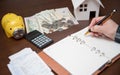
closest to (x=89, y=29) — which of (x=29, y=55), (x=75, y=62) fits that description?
(x=75, y=62)

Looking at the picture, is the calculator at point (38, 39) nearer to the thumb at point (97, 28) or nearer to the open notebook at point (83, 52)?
the open notebook at point (83, 52)

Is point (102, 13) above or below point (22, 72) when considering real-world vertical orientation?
above

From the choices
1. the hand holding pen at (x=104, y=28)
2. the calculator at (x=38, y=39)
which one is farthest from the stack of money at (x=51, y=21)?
the hand holding pen at (x=104, y=28)

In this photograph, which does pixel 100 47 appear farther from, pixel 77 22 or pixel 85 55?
pixel 77 22

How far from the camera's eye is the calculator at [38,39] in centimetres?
84

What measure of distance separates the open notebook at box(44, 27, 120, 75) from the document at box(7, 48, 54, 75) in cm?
6

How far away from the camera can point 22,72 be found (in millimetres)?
730

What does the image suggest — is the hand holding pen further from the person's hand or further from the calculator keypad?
the calculator keypad

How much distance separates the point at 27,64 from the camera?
762 millimetres

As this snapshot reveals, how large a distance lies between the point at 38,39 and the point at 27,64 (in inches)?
6.2

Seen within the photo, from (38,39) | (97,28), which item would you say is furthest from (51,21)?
(97,28)

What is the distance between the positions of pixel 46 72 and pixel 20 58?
0.15 meters

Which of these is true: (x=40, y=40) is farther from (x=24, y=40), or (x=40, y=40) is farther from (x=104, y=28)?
(x=104, y=28)

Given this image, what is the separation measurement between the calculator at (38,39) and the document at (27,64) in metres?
0.05
